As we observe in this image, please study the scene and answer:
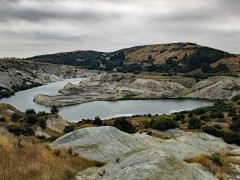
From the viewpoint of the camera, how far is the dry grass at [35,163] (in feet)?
32.9

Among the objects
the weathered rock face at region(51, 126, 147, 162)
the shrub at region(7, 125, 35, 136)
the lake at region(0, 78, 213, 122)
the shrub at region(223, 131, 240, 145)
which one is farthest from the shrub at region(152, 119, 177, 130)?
the lake at region(0, 78, 213, 122)

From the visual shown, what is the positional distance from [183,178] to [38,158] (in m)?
4.81

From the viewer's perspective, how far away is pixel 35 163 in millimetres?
11016

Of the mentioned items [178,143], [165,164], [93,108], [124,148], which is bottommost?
[93,108]

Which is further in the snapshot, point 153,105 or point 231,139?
point 153,105

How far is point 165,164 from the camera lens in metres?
10.6

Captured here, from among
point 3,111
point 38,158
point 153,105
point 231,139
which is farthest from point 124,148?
point 153,105

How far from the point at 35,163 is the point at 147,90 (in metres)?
164

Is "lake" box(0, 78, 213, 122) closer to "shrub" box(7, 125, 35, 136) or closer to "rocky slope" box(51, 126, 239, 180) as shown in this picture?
"shrub" box(7, 125, 35, 136)

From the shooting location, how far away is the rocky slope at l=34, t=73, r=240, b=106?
162875mm

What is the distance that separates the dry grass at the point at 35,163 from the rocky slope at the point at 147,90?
13588cm

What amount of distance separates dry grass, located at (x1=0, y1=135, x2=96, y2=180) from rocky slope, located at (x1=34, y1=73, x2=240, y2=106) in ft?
446

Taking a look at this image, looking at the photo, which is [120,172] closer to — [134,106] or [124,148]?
[124,148]

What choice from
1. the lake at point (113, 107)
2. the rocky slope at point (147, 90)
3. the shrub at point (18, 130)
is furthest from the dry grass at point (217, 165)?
the rocky slope at point (147, 90)
